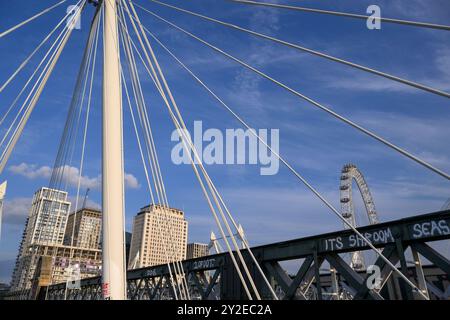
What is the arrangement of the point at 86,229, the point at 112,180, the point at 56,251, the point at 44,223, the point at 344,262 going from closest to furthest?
the point at 112,180 < the point at 344,262 < the point at 56,251 < the point at 44,223 < the point at 86,229

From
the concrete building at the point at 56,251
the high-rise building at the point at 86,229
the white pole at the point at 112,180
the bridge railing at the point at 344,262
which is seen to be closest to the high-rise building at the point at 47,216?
the concrete building at the point at 56,251

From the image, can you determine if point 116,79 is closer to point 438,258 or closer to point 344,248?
point 344,248

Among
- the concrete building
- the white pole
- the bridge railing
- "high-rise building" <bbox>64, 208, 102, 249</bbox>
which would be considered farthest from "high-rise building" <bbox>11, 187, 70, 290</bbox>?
the white pole

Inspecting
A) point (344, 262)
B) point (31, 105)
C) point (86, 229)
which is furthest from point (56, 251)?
point (86, 229)

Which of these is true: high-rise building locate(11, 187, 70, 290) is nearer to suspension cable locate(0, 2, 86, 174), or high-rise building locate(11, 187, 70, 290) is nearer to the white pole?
suspension cable locate(0, 2, 86, 174)

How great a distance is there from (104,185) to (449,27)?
973cm

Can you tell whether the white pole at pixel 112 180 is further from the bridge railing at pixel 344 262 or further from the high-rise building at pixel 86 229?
the high-rise building at pixel 86 229

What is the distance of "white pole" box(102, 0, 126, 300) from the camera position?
1045 centimetres

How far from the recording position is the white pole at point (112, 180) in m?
10.5

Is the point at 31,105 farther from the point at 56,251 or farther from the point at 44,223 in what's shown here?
the point at 44,223

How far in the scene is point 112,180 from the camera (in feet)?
35.7

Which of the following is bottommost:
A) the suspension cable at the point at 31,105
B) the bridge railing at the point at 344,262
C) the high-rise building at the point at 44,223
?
the bridge railing at the point at 344,262

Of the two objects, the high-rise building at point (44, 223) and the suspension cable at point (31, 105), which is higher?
the high-rise building at point (44, 223)
